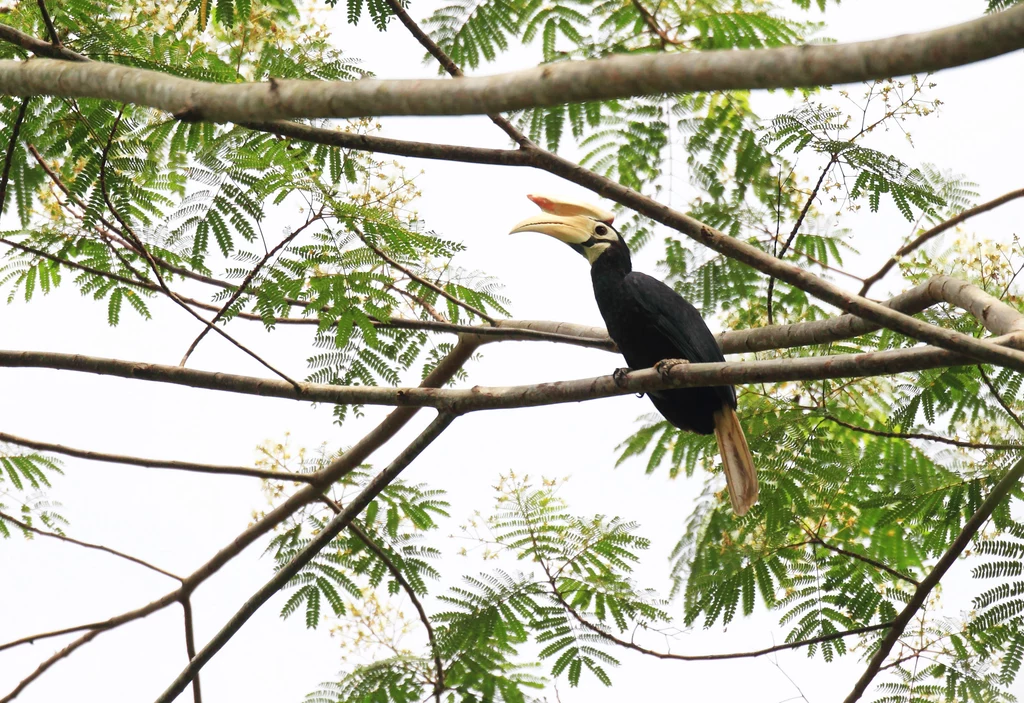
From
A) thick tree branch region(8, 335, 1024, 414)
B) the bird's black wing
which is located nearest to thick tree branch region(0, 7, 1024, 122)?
thick tree branch region(8, 335, 1024, 414)

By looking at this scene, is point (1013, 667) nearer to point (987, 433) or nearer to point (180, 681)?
point (987, 433)

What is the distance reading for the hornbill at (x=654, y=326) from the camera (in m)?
4.54

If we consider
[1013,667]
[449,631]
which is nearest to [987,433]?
[1013,667]

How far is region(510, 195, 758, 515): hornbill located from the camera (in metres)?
4.54

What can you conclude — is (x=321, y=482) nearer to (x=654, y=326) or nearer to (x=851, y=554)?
(x=654, y=326)

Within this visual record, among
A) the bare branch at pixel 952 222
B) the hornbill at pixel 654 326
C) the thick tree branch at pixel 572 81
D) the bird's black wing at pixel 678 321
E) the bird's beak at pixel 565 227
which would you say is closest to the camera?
the thick tree branch at pixel 572 81

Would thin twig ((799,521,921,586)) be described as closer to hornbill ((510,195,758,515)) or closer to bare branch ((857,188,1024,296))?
hornbill ((510,195,758,515))

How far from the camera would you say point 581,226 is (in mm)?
5348

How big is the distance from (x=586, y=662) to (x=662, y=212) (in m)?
2.41

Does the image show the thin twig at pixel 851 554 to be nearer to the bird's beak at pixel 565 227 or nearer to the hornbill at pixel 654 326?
the hornbill at pixel 654 326

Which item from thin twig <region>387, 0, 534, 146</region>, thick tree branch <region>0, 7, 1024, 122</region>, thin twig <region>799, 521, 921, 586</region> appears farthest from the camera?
thin twig <region>799, 521, 921, 586</region>

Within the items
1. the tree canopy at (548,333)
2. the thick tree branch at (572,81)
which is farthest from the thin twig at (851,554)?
the thick tree branch at (572,81)

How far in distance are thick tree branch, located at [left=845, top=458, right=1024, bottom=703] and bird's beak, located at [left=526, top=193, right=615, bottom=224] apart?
2.40 metres

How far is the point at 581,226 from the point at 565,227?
0.12m
